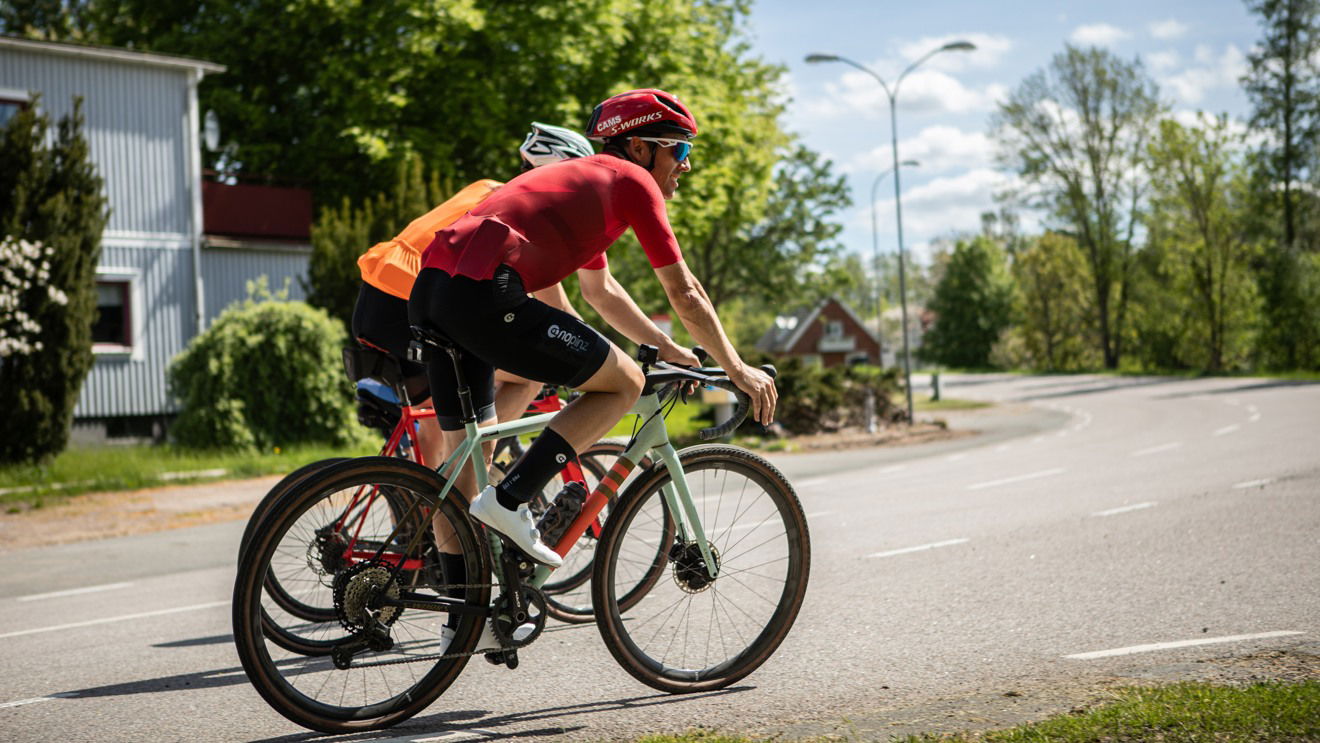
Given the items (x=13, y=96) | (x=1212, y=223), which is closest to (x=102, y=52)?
(x=13, y=96)

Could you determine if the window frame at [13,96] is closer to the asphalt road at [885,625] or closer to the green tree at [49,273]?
the green tree at [49,273]

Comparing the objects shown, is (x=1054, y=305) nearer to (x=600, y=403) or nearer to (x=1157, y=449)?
(x=1157, y=449)

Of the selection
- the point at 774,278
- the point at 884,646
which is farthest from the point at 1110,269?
the point at 884,646

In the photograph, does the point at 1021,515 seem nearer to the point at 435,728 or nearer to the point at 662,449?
the point at 662,449

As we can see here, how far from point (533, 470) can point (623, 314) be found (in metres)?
0.70

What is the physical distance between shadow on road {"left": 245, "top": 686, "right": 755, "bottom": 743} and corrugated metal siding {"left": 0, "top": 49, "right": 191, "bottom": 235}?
20530 mm

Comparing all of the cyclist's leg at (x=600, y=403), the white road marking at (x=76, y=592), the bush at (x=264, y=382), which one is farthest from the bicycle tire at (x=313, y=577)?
the bush at (x=264, y=382)

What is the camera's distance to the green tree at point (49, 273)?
49.4 feet

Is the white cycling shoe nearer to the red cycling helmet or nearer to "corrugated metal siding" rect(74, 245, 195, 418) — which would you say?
the red cycling helmet

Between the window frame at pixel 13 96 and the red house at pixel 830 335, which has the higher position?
the window frame at pixel 13 96

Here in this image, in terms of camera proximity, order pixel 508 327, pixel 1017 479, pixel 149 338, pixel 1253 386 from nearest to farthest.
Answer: pixel 508 327
pixel 1017 479
pixel 149 338
pixel 1253 386

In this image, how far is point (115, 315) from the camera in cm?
2227

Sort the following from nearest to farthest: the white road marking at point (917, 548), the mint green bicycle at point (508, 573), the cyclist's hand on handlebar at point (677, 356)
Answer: the mint green bicycle at point (508, 573), the cyclist's hand on handlebar at point (677, 356), the white road marking at point (917, 548)

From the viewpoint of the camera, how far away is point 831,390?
20.3 metres
